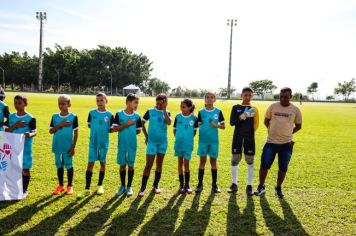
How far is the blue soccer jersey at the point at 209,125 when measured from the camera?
670cm

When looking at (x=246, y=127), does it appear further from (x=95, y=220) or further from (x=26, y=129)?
(x=26, y=129)

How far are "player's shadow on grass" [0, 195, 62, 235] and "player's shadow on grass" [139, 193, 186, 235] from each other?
5.88 ft

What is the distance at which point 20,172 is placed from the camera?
570 cm

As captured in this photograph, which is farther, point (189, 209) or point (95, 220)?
point (189, 209)

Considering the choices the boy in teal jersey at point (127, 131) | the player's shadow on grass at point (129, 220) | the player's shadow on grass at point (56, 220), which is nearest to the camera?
the player's shadow on grass at point (56, 220)

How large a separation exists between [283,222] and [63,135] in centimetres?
408

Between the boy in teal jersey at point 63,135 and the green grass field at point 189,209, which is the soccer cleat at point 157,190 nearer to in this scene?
the green grass field at point 189,209

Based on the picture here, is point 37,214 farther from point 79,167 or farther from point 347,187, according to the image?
point 347,187

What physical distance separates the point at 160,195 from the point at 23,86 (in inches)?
3938

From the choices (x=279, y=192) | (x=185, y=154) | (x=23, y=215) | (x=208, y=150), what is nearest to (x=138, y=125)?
(x=185, y=154)

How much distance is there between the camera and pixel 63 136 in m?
6.20

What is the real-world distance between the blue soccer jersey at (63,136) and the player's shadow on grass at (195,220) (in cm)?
251

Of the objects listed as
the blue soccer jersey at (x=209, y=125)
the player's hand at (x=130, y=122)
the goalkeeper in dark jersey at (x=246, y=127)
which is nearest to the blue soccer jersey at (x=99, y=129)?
the player's hand at (x=130, y=122)

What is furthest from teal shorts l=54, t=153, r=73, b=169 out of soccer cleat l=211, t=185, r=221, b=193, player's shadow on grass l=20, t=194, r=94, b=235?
Result: soccer cleat l=211, t=185, r=221, b=193
